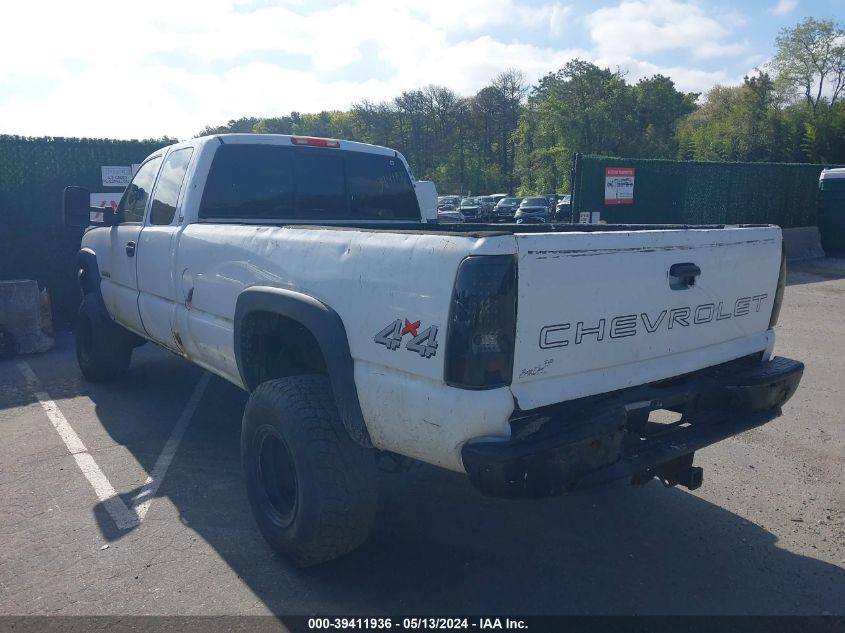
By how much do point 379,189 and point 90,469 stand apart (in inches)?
112

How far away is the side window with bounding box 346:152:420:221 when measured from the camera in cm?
520

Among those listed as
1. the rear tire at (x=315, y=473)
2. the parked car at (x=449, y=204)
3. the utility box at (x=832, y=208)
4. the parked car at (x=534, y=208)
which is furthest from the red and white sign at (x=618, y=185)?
the parked car at (x=449, y=204)

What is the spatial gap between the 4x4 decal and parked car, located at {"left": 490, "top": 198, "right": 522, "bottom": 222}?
32302 millimetres

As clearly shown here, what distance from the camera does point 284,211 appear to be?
191 inches

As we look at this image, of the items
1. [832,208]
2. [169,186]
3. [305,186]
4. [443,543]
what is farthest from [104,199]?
[832,208]

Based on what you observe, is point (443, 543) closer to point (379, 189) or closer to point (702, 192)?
point (379, 189)

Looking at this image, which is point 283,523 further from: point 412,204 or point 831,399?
point 831,399

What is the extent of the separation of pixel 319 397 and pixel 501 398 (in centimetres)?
101

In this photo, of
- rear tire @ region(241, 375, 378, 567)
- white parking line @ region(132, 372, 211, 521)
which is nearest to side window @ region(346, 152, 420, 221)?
white parking line @ region(132, 372, 211, 521)

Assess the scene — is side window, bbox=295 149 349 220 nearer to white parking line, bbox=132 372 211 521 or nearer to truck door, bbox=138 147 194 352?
truck door, bbox=138 147 194 352

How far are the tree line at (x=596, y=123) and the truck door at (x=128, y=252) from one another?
40.1 meters

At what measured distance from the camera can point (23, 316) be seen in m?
8.21

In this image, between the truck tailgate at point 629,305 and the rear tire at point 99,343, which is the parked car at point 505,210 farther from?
the truck tailgate at point 629,305

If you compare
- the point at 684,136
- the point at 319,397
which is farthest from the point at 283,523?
the point at 684,136
